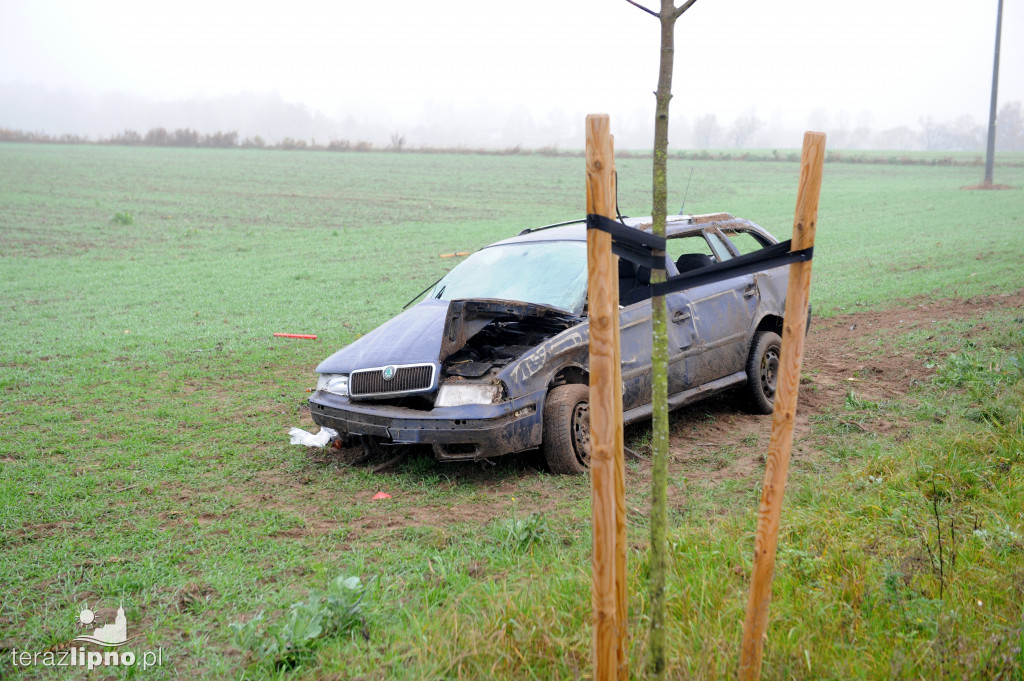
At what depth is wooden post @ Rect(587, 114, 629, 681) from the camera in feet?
7.98

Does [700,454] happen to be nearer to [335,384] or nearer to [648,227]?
[648,227]

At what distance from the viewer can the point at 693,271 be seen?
2506 mm

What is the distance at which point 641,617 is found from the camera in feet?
10.1

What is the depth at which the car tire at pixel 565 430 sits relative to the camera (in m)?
5.35

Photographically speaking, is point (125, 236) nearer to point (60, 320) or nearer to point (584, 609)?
point (60, 320)

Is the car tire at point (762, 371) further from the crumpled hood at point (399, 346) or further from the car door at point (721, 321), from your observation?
the crumpled hood at point (399, 346)

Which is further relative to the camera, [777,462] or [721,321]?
[721,321]

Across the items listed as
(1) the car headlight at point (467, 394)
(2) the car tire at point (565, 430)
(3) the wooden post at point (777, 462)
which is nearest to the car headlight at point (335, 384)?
(1) the car headlight at point (467, 394)

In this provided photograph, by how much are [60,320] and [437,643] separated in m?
10.3

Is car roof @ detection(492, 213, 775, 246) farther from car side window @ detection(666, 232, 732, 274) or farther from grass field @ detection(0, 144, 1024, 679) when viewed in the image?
grass field @ detection(0, 144, 1024, 679)

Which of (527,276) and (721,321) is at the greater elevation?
(527,276)

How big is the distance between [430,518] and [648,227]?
298cm

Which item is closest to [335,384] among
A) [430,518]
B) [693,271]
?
[430,518]

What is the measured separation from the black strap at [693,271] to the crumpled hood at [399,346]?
301 cm
